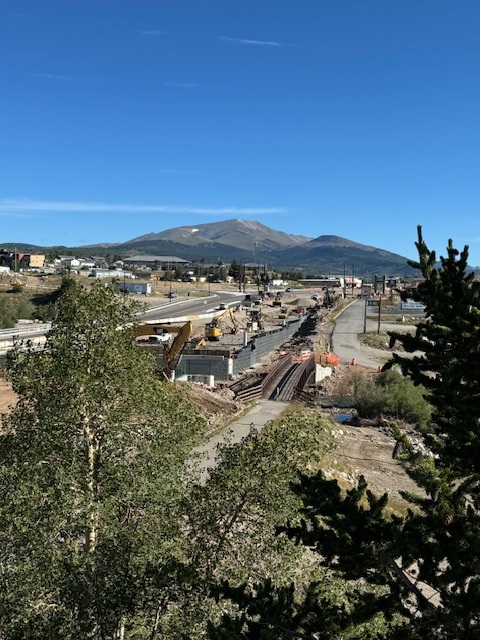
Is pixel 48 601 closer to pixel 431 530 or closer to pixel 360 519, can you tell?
pixel 360 519

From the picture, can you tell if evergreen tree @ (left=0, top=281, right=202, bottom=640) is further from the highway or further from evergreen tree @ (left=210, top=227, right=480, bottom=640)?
the highway

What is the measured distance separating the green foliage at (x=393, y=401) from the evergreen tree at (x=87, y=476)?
34.6 meters

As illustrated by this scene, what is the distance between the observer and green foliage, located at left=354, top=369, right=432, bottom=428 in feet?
144

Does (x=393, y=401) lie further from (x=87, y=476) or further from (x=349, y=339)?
(x=349, y=339)

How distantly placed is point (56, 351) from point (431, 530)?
768 centimetres

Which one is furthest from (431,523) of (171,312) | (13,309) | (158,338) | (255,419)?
(13,309)

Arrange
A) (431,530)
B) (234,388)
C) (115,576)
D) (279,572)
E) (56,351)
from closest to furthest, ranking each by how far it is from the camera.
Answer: (431,530) < (115,576) < (279,572) < (56,351) < (234,388)

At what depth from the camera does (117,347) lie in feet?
38.2

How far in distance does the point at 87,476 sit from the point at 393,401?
3787cm

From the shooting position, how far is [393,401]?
45219mm

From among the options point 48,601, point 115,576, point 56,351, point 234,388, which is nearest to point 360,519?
point 115,576

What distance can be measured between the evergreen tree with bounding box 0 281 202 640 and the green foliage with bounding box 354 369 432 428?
114 ft

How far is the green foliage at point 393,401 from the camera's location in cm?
4400

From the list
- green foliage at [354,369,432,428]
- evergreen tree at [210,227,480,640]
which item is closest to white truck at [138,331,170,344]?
green foliage at [354,369,432,428]
